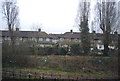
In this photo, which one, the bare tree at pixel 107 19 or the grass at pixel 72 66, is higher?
the bare tree at pixel 107 19

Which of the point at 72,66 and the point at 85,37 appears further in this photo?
the point at 85,37

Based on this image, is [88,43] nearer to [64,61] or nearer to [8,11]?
[64,61]

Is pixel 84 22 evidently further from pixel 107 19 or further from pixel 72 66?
pixel 72 66

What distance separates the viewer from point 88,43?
16359mm

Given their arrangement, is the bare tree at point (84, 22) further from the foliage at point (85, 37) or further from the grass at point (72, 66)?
the grass at point (72, 66)

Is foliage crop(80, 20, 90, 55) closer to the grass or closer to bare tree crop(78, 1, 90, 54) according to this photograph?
bare tree crop(78, 1, 90, 54)

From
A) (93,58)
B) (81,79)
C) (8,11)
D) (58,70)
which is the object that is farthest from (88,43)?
(8,11)

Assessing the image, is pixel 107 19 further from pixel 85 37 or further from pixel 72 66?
pixel 72 66

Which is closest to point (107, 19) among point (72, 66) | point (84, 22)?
point (84, 22)

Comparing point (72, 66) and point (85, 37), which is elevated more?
point (85, 37)

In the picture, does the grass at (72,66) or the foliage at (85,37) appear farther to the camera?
the foliage at (85,37)

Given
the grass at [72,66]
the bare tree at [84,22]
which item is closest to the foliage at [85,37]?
the bare tree at [84,22]

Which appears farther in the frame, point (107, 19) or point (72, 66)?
point (107, 19)

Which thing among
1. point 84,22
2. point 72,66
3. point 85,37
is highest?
point 84,22
